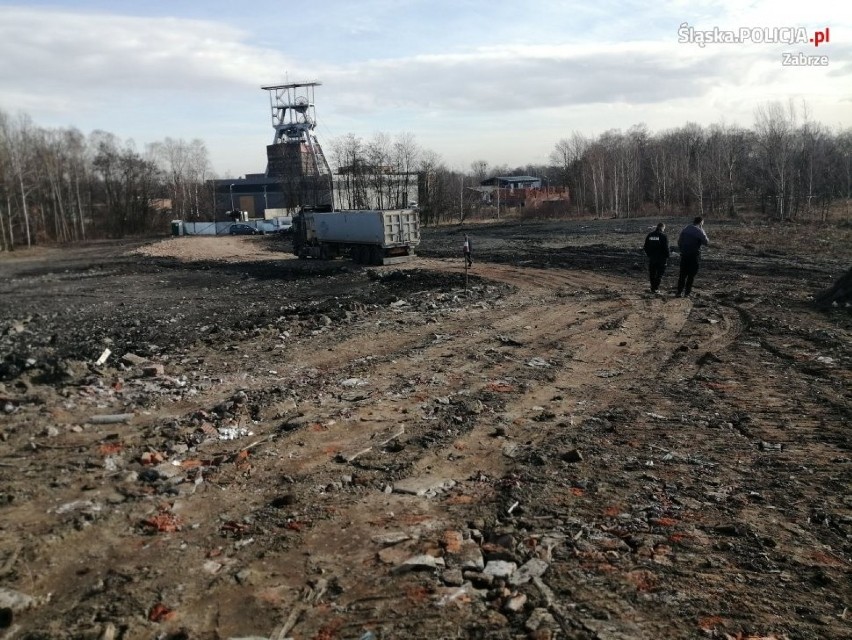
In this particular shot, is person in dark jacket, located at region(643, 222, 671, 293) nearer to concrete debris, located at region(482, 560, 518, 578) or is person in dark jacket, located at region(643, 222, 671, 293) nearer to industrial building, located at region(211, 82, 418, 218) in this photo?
concrete debris, located at region(482, 560, 518, 578)

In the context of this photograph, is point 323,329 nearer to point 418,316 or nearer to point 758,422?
point 418,316

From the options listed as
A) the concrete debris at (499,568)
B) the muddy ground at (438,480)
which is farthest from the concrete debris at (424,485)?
the concrete debris at (499,568)

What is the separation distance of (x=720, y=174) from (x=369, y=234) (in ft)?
135

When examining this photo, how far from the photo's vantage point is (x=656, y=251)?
14703mm

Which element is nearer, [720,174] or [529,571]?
[529,571]

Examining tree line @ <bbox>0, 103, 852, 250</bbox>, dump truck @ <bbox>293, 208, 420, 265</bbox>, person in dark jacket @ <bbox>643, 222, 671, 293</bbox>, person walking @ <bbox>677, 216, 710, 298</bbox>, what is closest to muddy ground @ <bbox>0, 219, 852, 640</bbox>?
person walking @ <bbox>677, 216, 710, 298</bbox>

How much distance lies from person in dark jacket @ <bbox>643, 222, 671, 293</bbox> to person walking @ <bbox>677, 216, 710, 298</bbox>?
380 mm

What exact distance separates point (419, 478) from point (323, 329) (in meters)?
7.39

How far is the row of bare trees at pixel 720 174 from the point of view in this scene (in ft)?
160

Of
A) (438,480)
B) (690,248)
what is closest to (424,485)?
(438,480)

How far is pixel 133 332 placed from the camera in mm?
13766

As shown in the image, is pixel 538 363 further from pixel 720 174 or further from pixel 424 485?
pixel 720 174

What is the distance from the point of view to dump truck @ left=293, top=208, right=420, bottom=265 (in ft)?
89.6

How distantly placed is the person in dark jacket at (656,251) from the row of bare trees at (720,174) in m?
33.8
